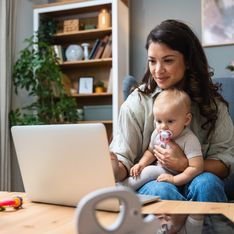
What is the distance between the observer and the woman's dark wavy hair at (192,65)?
1522 millimetres

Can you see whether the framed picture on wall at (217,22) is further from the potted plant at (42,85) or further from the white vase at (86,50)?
the potted plant at (42,85)

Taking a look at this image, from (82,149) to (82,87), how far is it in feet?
9.68

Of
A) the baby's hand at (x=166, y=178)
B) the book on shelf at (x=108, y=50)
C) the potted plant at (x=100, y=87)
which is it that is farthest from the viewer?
the potted plant at (x=100, y=87)

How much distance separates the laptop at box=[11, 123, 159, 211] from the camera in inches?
34.7

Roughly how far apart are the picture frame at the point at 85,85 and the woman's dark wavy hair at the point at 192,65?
2240mm

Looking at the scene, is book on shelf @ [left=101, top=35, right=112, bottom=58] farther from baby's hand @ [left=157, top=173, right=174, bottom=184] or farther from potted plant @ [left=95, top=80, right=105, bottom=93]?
baby's hand @ [left=157, top=173, right=174, bottom=184]

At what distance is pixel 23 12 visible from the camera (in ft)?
12.5

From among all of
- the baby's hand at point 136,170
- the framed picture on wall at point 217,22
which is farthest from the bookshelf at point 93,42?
the baby's hand at point 136,170

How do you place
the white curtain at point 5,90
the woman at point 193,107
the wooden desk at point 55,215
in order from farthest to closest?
the white curtain at point 5,90, the woman at point 193,107, the wooden desk at point 55,215

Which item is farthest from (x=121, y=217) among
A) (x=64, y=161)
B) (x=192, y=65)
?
(x=192, y=65)

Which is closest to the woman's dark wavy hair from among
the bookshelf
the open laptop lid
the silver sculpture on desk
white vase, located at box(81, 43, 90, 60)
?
the open laptop lid

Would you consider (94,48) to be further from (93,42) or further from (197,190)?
(197,190)

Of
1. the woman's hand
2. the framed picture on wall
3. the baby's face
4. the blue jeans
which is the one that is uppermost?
the framed picture on wall

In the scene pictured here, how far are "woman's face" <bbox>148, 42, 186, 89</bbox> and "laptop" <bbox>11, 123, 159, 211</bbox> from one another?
0.61m
